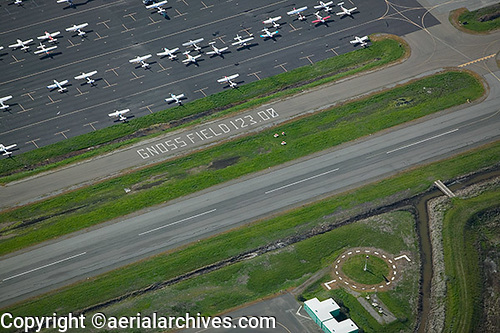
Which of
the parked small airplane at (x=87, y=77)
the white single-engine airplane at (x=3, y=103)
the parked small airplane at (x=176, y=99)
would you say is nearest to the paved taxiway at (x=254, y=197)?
the parked small airplane at (x=176, y=99)

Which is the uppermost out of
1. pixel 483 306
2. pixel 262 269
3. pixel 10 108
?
pixel 483 306

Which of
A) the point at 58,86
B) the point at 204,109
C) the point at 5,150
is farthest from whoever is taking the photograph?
the point at 58,86

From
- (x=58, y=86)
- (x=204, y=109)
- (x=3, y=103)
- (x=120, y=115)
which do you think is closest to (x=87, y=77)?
(x=58, y=86)

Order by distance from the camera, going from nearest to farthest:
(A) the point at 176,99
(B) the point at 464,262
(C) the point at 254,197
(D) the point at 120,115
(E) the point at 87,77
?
(B) the point at 464,262 < (C) the point at 254,197 < (D) the point at 120,115 < (A) the point at 176,99 < (E) the point at 87,77

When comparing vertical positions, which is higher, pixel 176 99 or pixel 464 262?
pixel 464 262

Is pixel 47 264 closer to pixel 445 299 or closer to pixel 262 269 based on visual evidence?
pixel 262 269

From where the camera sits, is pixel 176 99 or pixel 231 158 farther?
pixel 176 99

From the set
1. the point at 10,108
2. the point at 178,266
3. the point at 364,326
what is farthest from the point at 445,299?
the point at 10,108

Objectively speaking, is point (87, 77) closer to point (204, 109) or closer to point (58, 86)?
point (58, 86)
